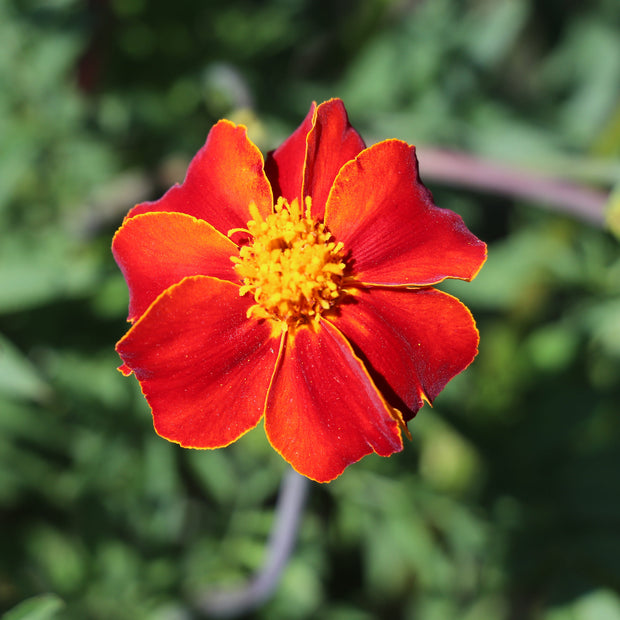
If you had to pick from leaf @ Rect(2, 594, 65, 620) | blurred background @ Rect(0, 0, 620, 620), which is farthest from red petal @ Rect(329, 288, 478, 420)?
blurred background @ Rect(0, 0, 620, 620)

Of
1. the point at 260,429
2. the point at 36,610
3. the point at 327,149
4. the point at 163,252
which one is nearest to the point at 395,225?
the point at 327,149

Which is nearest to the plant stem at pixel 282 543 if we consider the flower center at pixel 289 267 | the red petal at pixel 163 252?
the flower center at pixel 289 267

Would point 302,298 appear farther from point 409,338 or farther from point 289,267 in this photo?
point 409,338

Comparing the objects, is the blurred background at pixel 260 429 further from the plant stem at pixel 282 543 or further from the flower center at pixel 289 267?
the flower center at pixel 289 267

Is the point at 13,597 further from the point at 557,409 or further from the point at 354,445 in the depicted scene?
the point at 557,409

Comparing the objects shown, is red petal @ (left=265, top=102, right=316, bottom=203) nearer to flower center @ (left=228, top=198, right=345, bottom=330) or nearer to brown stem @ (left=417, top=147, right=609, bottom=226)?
flower center @ (left=228, top=198, right=345, bottom=330)

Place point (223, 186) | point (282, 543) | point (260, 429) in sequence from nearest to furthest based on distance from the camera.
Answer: point (223, 186) → point (282, 543) → point (260, 429)

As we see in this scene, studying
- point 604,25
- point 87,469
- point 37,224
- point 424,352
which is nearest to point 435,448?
point 87,469
